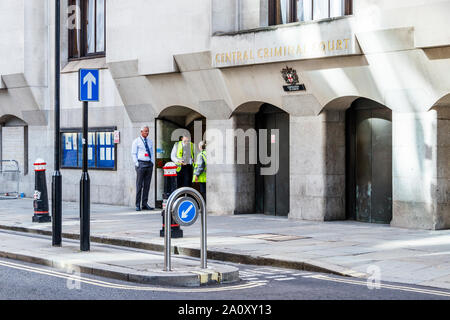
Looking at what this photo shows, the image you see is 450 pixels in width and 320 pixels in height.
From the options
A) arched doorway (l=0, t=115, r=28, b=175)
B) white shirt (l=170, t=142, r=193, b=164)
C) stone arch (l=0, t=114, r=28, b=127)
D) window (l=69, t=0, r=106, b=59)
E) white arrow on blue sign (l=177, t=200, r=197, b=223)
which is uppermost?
window (l=69, t=0, r=106, b=59)

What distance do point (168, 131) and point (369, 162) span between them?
5809 millimetres

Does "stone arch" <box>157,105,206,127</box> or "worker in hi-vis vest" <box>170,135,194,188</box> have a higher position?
"stone arch" <box>157,105,206,127</box>

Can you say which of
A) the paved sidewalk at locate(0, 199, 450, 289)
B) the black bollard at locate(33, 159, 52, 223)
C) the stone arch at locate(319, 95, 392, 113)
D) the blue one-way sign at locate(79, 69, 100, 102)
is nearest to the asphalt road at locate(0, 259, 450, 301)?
the paved sidewalk at locate(0, 199, 450, 289)

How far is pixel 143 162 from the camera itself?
19359 mm

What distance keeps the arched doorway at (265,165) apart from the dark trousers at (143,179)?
2375mm

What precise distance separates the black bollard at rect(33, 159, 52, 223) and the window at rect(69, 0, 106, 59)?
6531 millimetres

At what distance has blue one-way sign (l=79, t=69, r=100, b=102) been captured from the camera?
1214cm

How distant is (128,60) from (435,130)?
8111mm

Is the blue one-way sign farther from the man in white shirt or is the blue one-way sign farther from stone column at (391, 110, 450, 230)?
the man in white shirt

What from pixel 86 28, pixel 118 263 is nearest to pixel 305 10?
pixel 86 28

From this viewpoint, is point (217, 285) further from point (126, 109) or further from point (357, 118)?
point (126, 109)

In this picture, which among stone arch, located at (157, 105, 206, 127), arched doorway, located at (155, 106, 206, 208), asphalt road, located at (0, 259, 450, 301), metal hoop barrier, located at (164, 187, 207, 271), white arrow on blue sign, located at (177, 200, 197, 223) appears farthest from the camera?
arched doorway, located at (155, 106, 206, 208)

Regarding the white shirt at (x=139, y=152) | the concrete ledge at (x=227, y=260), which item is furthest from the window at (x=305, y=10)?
the concrete ledge at (x=227, y=260)

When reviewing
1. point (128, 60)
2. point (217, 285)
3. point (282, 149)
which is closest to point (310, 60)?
point (282, 149)
